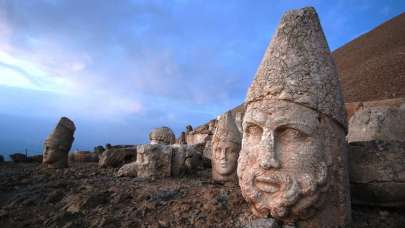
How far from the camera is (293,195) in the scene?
353cm

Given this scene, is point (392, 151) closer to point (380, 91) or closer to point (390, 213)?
point (390, 213)

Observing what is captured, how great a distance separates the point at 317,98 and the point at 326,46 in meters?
0.99

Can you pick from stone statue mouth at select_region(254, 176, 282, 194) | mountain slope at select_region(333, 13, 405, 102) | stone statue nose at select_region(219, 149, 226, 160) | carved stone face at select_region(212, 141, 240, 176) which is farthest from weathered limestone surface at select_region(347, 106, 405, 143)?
mountain slope at select_region(333, 13, 405, 102)

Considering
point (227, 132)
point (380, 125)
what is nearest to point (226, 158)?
point (227, 132)

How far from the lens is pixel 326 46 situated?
4.34m

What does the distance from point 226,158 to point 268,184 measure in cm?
294

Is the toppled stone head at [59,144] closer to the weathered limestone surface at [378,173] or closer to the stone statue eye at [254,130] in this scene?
the stone statue eye at [254,130]

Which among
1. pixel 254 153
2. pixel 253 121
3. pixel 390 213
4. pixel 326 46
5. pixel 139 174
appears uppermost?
pixel 326 46

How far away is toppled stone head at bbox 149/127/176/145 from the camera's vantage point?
10987mm

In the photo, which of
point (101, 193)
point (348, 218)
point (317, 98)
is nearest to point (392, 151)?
point (348, 218)

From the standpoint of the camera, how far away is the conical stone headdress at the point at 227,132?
6809mm

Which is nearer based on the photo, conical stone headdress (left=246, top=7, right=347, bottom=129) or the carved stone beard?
the carved stone beard

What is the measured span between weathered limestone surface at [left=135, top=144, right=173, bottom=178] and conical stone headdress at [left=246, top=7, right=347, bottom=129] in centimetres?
376

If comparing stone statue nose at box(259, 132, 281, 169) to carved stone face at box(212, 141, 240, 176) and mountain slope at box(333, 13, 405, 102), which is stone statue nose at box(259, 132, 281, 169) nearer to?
carved stone face at box(212, 141, 240, 176)
